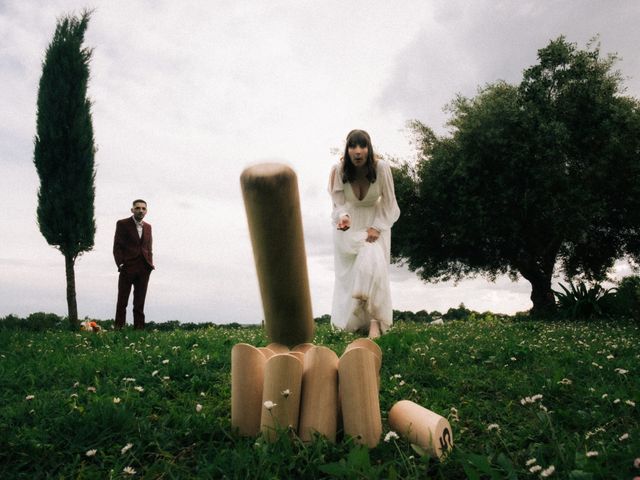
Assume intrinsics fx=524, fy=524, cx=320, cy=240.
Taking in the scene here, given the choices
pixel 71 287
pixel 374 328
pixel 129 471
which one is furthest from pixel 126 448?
pixel 71 287

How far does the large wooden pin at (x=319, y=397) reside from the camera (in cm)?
321

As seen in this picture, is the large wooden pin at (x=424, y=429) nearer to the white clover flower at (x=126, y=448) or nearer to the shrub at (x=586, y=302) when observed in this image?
the white clover flower at (x=126, y=448)

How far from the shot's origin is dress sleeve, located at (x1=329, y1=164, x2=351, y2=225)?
27.7 feet

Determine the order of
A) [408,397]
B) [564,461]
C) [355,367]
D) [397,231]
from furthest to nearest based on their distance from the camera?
1. [397,231]
2. [408,397]
3. [355,367]
4. [564,461]

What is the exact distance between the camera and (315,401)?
10.6 feet

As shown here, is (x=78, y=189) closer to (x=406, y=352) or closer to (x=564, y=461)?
(x=406, y=352)

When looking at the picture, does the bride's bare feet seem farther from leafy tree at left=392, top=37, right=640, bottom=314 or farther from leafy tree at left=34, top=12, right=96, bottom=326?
leafy tree at left=392, top=37, right=640, bottom=314

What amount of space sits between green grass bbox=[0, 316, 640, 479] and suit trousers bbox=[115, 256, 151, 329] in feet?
23.9

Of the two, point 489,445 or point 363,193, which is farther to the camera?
point 363,193

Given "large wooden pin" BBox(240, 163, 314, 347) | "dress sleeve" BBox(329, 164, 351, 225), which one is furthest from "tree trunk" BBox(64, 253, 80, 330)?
"large wooden pin" BBox(240, 163, 314, 347)

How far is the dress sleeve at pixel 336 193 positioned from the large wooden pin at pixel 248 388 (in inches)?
199

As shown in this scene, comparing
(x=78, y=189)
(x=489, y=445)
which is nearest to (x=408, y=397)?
(x=489, y=445)

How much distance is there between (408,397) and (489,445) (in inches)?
44.1

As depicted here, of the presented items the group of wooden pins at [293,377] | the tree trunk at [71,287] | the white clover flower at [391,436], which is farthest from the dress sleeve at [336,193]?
the tree trunk at [71,287]
